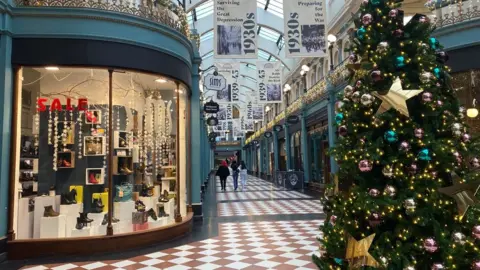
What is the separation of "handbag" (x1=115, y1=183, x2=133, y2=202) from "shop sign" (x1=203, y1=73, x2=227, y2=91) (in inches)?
330

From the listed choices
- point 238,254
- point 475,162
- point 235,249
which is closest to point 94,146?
point 235,249

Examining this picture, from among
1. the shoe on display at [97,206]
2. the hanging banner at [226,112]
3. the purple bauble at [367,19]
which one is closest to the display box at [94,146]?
the shoe on display at [97,206]

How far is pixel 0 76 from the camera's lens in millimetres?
5582

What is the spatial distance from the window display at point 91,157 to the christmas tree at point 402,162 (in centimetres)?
468

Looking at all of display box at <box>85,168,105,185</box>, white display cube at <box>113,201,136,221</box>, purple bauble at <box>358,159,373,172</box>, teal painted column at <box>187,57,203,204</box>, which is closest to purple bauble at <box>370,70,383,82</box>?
purple bauble at <box>358,159,373,172</box>

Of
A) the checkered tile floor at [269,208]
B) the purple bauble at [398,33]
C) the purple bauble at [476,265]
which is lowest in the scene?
the checkered tile floor at [269,208]

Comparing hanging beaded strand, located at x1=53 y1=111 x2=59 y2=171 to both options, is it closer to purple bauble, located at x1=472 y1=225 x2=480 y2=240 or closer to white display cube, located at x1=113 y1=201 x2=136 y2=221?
white display cube, located at x1=113 y1=201 x2=136 y2=221

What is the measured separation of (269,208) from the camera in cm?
1087

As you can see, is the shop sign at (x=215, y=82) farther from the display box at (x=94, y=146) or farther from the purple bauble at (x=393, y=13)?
the purple bauble at (x=393, y=13)

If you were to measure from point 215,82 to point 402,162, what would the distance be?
13018 mm

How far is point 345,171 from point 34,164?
6.01 meters

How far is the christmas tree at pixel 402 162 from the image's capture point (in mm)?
2547

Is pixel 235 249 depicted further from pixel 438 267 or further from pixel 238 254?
pixel 438 267

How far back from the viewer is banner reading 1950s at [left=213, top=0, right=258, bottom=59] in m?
8.54
